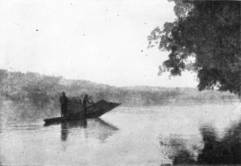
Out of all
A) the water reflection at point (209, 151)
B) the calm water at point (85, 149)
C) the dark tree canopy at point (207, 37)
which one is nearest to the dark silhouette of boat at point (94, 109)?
the calm water at point (85, 149)

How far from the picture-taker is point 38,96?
210ft

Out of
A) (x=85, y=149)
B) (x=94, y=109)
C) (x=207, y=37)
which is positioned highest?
(x=207, y=37)

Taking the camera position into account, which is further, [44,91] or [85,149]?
[44,91]

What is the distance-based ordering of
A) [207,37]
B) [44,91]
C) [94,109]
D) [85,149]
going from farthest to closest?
[44,91] < [94,109] < [207,37] < [85,149]

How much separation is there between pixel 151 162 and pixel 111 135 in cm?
923

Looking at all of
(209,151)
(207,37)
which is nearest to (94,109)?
(207,37)

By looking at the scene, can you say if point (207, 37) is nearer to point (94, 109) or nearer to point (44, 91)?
point (94, 109)

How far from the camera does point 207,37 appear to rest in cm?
1909

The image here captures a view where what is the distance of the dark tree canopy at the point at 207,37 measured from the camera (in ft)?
59.7

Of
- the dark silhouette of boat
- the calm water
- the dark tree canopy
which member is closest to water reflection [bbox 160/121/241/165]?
the calm water

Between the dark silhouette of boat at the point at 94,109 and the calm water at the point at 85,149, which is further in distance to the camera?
the dark silhouette of boat at the point at 94,109

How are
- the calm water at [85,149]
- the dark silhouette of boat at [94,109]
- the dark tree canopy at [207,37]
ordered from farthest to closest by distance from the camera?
the dark silhouette of boat at [94,109] → the dark tree canopy at [207,37] → the calm water at [85,149]

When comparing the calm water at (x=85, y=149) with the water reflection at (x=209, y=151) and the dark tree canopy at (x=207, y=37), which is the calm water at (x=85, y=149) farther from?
the dark tree canopy at (x=207, y=37)

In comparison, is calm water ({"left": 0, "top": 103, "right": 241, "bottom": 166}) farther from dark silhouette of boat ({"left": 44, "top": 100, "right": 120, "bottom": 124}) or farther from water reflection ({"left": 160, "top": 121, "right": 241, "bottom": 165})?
dark silhouette of boat ({"left": 44, "top": 100, "right": 120, "bottom": 124})
